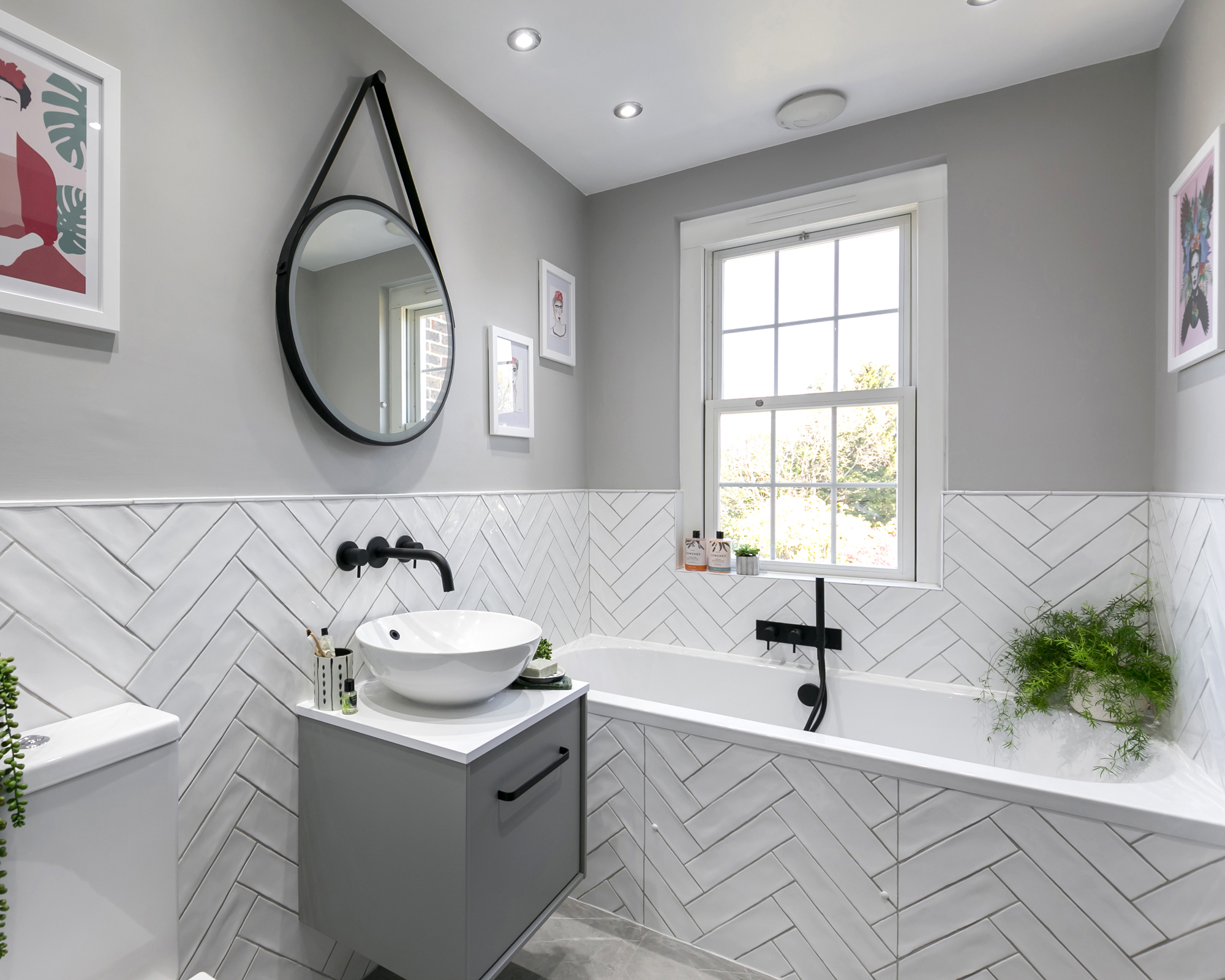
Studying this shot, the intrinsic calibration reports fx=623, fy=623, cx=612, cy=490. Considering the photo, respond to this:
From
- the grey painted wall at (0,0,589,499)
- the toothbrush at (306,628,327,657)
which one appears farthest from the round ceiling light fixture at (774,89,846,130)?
the toothbrush at (306,628,327,657)

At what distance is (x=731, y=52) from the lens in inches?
76.8

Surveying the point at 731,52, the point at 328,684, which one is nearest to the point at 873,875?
the point at 328,684

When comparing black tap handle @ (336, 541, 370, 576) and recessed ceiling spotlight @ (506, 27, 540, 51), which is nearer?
black tap handle @ (336, 541, 370, 576)

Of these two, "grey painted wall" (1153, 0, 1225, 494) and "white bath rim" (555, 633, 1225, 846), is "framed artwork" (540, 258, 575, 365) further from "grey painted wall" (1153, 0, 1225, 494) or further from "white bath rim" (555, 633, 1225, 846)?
"grey painted wall" (1153, 0, 1225, 494)

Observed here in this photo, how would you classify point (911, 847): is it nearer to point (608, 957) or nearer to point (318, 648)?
point (608, 957)

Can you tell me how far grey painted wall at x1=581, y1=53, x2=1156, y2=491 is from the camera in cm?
199

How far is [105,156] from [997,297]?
250 centimetres

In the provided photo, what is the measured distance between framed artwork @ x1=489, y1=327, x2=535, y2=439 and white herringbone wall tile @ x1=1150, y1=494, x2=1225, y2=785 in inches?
79.9

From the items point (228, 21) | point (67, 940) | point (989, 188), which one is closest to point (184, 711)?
point (67, 940)

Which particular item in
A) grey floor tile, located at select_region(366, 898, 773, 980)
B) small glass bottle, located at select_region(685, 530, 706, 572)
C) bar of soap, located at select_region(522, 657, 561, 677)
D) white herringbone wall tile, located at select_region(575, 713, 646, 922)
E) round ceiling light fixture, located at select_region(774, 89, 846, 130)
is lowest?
grey floor tile, located at select_region(366, 898, 773, 980)

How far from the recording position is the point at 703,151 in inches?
100

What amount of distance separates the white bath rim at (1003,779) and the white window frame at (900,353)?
91 cm

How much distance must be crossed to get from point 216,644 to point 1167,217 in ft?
9.40

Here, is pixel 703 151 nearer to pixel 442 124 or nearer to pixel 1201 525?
pixel 442 124
